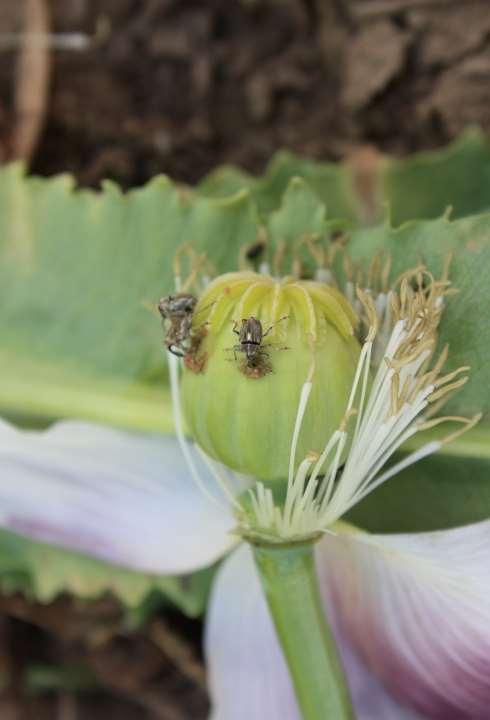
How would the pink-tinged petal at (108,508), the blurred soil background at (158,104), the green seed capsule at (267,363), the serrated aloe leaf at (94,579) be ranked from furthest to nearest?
1. the blurred soil background at (158,104)
2. the serrated aloe leaf at (94,579)
3. the pink-tinged petal at (108,508)
4. the green seed capsule at (267,363)

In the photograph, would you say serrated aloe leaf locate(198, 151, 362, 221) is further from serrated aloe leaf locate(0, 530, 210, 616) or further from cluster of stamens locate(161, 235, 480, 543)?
serrated aloe leaf locate(0, 530, 210, 616)

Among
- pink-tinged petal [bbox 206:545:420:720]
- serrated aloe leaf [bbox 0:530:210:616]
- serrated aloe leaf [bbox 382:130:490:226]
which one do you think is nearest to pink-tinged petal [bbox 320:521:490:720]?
pink-tinged petal [bbox 206:545:420:720]

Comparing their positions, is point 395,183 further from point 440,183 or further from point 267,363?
point 267,363

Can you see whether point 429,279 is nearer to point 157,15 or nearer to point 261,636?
point 261,636

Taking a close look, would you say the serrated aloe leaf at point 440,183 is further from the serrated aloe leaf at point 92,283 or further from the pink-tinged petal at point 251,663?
the pink-tinged petal at point 251,663

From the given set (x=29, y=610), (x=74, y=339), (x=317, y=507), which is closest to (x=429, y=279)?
(x=317, y=507)

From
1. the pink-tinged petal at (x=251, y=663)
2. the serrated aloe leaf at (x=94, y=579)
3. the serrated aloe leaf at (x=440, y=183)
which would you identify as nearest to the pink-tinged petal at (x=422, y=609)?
the pink-tinged petal at (x=251, y=663)

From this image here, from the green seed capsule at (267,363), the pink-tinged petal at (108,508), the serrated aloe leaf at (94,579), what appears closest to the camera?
the green seed capsule at (267,363)
